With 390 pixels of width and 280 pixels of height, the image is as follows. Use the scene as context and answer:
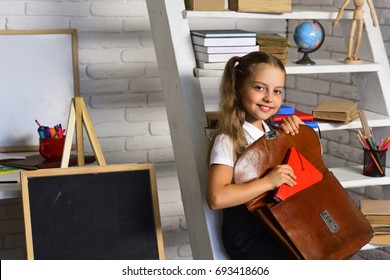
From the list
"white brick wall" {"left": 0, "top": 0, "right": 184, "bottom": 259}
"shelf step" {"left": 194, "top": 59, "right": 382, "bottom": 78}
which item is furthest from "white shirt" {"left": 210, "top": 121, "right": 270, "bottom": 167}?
"white brick wall" {"left": 0, "top": 0, "right": 184, "bottom": 259}

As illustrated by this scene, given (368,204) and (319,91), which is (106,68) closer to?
(319,91)

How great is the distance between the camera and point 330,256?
229 centimetres

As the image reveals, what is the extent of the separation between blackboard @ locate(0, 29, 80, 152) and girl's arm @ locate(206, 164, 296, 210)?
1.32 meters

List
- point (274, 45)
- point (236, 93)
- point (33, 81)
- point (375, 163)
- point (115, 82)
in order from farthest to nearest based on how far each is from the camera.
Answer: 1. point (115, 82)
2. point (33, 81)
3. point (375, 163)
4. point (274, 45)
5. point (236, 93)

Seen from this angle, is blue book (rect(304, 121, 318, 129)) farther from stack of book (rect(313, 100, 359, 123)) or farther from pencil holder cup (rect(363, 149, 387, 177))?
pencil holder cup (rect(363, 149, 387, 177))

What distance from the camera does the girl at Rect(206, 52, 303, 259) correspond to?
227cm

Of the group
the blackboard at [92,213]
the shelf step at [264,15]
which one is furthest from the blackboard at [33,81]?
the shelf step at [264,15]

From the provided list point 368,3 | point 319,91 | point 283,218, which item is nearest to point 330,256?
point 283,218

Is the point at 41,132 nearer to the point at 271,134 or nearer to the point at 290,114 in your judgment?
the point at 290,114

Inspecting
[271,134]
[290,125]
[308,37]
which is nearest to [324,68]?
[308,37]

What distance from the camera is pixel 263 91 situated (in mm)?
2355

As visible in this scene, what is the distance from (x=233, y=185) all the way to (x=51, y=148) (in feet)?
3.64

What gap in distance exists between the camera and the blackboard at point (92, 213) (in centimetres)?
256

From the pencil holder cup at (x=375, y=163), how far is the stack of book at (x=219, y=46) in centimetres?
60
